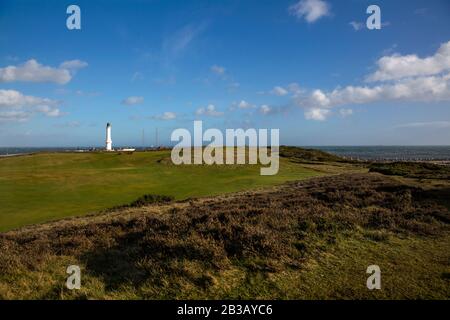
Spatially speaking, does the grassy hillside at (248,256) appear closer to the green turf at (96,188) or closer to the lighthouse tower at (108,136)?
the green turf at (96,188)

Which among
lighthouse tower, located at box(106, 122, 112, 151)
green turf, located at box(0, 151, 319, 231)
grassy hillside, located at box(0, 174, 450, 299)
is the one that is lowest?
green turf, located at box(0, 151, 319, 231)

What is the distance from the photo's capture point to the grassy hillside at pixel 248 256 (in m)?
6.66

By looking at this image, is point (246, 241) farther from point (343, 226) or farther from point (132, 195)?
point (132, 195)

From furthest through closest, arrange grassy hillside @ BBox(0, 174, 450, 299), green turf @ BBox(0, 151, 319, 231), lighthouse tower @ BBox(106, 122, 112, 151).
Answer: lighthouse tower @ BBox(106, 122, 112, 151) → green turf @ BBox(0, 151, 319, 231) → grassy hillside @ BBox(0, 174, 450, 299)

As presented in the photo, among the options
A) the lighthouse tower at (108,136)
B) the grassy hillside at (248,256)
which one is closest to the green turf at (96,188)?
the grassy hillside at (248,256)

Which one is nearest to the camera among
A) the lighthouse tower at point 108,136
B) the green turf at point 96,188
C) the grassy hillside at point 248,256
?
the grassy hillside at point 248,256

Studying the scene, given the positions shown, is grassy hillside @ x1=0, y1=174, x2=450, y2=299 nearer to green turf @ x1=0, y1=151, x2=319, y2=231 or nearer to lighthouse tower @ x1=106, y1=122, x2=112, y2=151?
green turf @ x1=0, y1=151, x2=319, y2=231

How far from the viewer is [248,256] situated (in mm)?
7949

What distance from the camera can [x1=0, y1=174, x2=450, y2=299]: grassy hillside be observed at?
21.9 feet

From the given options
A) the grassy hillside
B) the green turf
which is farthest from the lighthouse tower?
the grassy hillside

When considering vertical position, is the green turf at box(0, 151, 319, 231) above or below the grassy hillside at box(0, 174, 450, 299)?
below

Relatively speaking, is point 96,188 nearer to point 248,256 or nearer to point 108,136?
point 248,256
